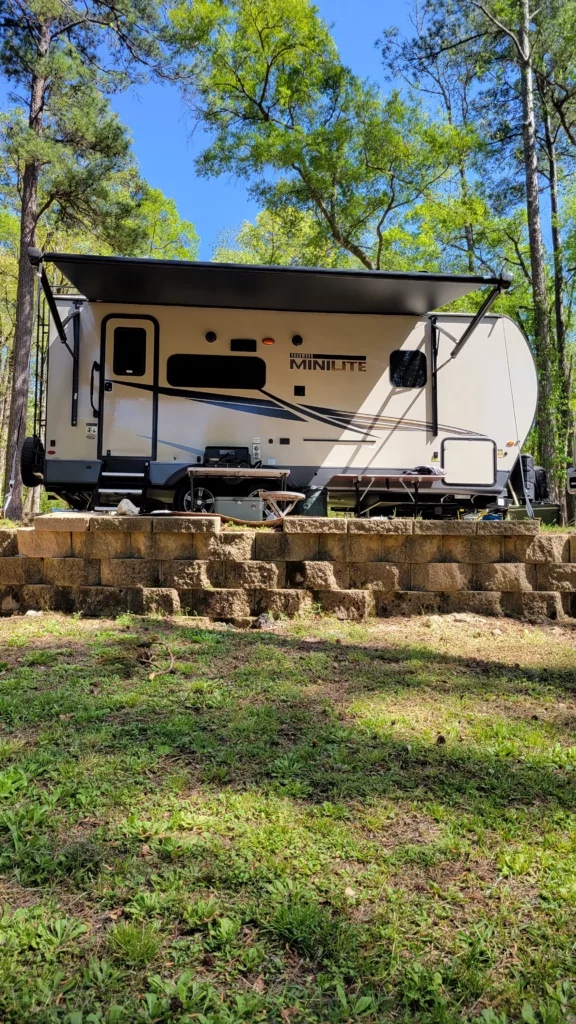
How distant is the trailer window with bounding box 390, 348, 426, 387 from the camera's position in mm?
7809

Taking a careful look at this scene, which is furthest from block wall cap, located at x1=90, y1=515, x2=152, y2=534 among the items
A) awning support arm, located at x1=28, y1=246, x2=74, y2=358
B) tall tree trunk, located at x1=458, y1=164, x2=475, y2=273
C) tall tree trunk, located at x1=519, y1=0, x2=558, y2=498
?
tall tree trunk, located at x1=458, y1=164, x2=475, y2=273

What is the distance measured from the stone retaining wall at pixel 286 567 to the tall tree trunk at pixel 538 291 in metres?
7.83

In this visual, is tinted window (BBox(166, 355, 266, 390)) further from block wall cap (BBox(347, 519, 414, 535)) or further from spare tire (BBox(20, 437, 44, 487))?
block wall cap (BBox(347, 519, 414, 535))

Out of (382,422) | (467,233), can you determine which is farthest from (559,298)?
(382,422)

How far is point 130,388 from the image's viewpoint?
7465 mm

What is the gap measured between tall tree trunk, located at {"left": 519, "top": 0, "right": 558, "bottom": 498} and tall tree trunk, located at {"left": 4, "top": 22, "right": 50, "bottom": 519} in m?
10.2

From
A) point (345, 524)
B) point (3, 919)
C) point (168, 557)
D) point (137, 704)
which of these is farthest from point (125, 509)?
point (3, 919)

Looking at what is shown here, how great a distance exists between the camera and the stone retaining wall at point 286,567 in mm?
5016

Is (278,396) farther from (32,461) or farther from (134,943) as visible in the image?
(134,943)

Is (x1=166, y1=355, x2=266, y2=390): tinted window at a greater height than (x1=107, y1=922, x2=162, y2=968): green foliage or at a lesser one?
greater

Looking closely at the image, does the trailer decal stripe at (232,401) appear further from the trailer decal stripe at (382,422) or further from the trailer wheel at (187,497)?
the trailer wheel at (187,497)

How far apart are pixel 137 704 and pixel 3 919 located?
1.56 meters

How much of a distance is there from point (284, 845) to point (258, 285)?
5956 millimetres

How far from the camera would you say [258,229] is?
21.3 meters
